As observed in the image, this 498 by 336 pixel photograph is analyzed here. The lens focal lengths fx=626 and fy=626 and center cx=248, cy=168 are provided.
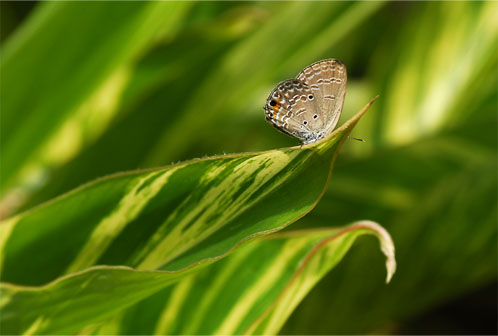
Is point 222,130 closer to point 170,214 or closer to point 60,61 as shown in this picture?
point 60,61

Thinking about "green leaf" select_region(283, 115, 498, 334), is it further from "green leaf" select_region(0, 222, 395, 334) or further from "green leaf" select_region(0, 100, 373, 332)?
"green leaf" select_region(0, 100, 373, 332)

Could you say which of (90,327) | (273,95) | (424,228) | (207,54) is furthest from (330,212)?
(90,327)

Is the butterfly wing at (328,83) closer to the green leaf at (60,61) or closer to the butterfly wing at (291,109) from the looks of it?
the butterfly wing at (291,109)

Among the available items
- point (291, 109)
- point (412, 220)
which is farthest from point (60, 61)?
point (412, 220)

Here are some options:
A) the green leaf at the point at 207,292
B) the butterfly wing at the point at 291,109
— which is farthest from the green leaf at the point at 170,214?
the butterfly wing at the point at 291,109

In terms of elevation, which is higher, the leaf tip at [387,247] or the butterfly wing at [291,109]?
the butterfly wing at [291,109]

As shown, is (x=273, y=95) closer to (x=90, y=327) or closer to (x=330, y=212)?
(x=90, y=327)

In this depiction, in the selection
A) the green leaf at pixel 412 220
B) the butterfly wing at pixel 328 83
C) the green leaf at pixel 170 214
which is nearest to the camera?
the green leaf at pixel 170 214
